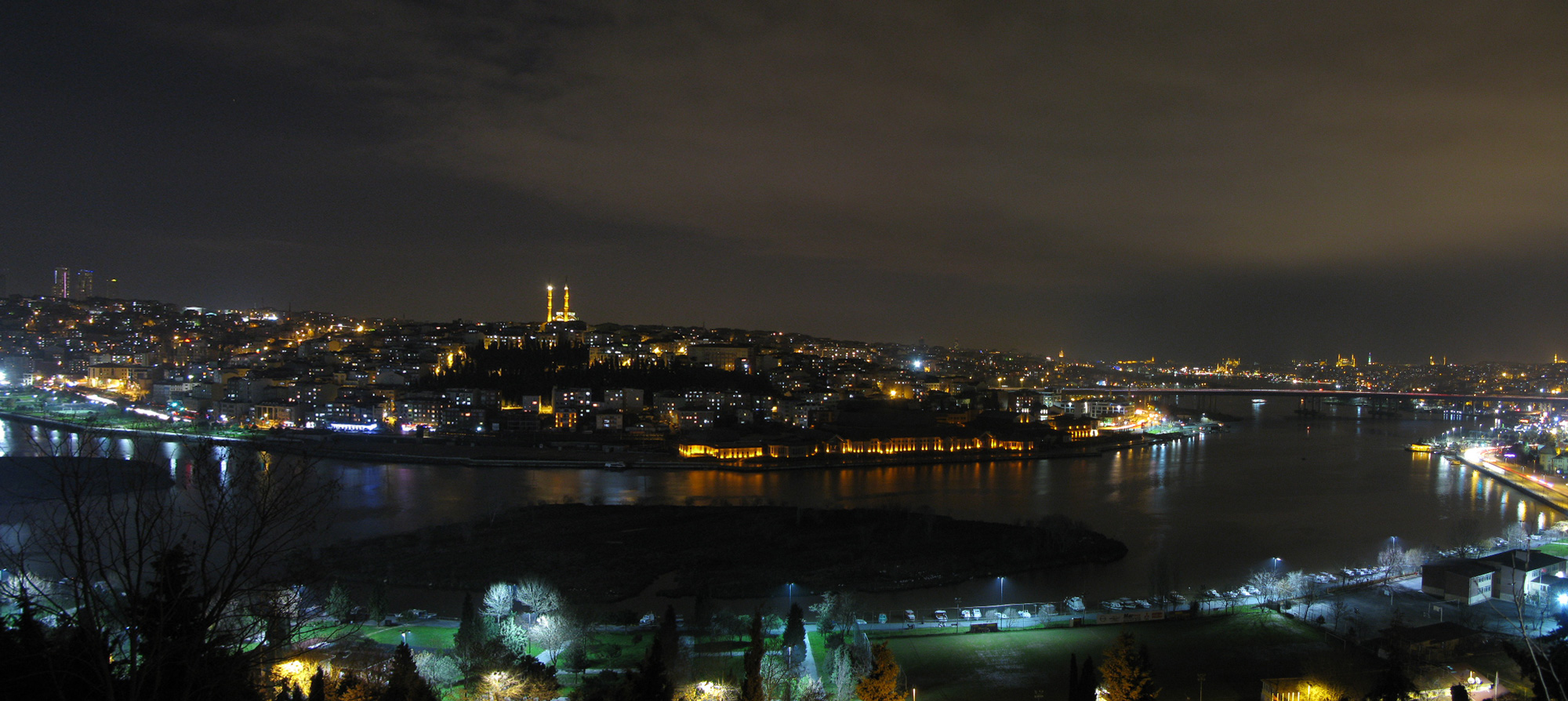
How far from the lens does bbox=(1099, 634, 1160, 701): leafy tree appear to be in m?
3.31

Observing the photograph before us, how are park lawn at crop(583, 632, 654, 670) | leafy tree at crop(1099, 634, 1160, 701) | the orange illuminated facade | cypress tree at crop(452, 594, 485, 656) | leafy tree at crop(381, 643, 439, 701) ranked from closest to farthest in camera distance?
leafy tree at crop(381, 643, 439, 701), leafy tree at crop(1099, 634, 1160, 701), cypress tree at crop(452, 594, 485, 656), park lawn at crop(583, 632, 654, 670), the orange illuminated facade

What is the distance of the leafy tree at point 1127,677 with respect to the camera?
3.31m

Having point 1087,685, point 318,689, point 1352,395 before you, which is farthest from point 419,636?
point 1352,395

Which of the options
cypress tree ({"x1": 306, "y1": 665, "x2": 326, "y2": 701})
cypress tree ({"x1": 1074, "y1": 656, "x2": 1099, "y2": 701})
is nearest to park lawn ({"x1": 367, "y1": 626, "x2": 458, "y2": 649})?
cypress tree ({"x1": 306, "y1": 665, "x2": 326, "y2": 701})

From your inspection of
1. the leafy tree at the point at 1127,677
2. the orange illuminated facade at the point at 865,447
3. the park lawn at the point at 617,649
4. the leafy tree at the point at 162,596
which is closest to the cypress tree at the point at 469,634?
the park lawn at the point at 617,649

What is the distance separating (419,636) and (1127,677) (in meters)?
3.17

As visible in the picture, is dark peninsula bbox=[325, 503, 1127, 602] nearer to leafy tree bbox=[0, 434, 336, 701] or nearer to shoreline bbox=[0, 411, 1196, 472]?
leafy tree bbox=[0, 434, 336, 701]

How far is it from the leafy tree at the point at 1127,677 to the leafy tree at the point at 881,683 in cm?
78

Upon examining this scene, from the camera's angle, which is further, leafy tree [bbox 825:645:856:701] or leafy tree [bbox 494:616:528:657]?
leafy tree [bbox 494:616:528:657]

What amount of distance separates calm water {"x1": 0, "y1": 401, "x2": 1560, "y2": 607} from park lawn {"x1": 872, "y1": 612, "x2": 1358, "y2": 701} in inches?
31.4

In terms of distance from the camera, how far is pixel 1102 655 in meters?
4.24

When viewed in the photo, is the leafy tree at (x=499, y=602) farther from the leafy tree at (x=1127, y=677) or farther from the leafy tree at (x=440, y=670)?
the leafy tree at (x=1127, y=677)

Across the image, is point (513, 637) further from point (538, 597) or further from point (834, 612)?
point (834, 612)

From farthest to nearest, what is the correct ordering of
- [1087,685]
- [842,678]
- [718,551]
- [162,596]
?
[718,551]
[842,678]
[1087,685]
[162,596]
